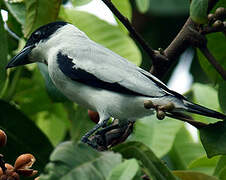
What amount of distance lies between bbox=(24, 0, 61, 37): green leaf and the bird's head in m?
0.05

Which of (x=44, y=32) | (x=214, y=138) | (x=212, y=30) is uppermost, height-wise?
(x=212, y=30)

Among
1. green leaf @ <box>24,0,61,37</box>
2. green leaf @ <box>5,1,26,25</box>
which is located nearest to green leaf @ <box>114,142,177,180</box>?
green leaf @ <box>24,0,61,37</box>

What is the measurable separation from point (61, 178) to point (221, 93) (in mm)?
1106

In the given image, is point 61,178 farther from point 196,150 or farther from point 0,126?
point 196,150

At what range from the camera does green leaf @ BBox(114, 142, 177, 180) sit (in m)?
1.70

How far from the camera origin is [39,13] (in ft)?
8.64

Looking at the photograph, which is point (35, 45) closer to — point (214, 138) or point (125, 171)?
point (214, 138)

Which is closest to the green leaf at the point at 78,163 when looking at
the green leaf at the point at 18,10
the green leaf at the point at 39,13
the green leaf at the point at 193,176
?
the green leaf at the point at 193,176

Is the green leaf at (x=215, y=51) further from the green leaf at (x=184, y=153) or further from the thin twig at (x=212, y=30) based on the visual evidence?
the green leaf at (x=184, y=153)

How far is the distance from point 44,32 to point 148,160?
1.35 m

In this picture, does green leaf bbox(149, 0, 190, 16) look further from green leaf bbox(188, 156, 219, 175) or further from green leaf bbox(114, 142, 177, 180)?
green leaf bbox(114, 142, 177, 180)

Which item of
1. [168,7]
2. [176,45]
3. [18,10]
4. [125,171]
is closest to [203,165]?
[176,45]

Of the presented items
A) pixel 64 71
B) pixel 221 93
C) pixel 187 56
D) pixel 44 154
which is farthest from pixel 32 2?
pixel 187 56

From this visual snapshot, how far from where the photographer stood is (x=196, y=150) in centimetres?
332
